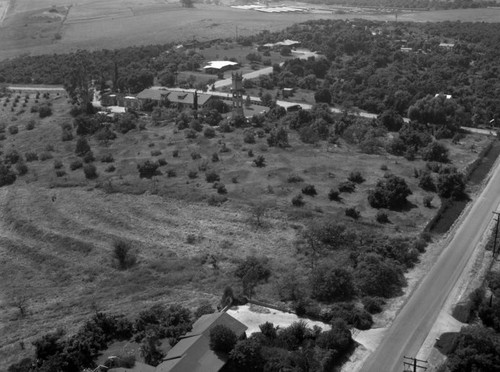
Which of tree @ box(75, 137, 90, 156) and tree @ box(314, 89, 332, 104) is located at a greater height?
tree @ box(75, 137, 90, 156)

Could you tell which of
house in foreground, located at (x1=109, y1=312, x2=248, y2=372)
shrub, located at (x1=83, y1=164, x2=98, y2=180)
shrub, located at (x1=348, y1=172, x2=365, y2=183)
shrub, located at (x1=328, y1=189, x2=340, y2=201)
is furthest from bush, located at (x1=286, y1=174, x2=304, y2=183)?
house in foreground, located at (x1=109, y1=312, x2=248, y2=372)

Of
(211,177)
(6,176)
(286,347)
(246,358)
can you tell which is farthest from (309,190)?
(6,176)

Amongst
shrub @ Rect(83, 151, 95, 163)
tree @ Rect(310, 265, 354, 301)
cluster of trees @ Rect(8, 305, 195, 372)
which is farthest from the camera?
shrub @ Rect(83, 151, 95, 163)

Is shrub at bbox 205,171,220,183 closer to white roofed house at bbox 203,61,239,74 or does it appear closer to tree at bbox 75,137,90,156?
tree at bbox 75,137,90,156

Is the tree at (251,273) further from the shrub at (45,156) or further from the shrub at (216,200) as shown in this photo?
the shrub at (45,156)

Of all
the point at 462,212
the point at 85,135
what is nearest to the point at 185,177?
the point at 85,135

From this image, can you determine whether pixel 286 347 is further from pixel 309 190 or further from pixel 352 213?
pixel 309 190

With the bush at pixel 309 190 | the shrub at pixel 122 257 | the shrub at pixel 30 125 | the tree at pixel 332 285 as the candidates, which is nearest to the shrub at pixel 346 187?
the bush at pixel 309 190
